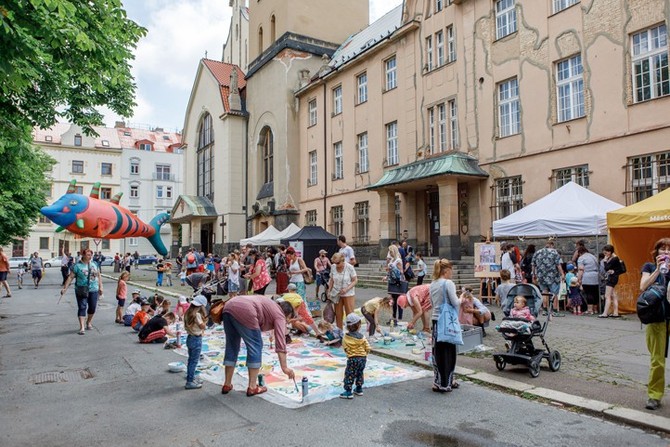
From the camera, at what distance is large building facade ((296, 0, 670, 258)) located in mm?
14086

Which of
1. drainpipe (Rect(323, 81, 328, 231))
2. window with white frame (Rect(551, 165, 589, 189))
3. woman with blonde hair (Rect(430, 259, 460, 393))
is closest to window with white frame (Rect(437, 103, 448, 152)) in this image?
window with white frame (Rect(551, 165, 589, 189))

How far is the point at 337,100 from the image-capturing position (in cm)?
2848

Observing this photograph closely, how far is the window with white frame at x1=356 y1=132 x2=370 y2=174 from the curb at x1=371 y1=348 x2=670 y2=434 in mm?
19055

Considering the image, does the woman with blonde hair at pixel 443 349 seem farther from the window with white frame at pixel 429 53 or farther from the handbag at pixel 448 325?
the window with white frame at pixel 429 53

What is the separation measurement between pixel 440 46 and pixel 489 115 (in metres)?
4.55

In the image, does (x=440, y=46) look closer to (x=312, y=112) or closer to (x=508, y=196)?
(x=508, y=196)

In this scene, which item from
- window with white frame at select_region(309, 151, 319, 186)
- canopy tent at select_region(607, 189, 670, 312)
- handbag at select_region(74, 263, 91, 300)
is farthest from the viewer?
window with white frame at select_region(309, 151, 319, 186)

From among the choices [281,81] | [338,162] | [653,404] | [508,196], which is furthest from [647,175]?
[281,81]

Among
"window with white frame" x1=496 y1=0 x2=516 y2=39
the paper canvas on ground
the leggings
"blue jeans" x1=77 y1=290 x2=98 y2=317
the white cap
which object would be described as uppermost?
"window with white frame" x1=496 y1=0 x2=516 y2=39

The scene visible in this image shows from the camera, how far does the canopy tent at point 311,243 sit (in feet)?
72.6

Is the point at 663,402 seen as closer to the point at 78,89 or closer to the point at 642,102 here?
the point at 642,102

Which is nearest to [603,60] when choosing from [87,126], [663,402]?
[663,402]

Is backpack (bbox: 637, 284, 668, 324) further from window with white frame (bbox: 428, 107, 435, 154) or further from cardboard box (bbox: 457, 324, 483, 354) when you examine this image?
window with white frame (bbox: 428, 107, 435, 154)

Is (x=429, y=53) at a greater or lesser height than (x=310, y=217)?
greater
